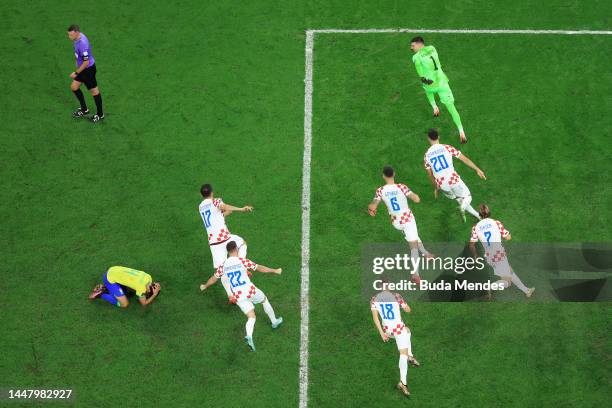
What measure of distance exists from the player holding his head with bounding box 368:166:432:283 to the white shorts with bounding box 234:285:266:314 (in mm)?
2546

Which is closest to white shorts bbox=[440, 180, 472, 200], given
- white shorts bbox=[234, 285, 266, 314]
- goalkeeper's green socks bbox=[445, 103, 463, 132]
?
goalkeeper's green socks bbox=[445, 103, 463, 132]

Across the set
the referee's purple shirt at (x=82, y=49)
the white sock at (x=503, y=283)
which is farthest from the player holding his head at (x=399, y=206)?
the referee's purple shirt at (x=82, y=49)

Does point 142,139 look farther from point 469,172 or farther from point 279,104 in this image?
point 469,172

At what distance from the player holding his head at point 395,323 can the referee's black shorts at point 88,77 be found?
764 cm

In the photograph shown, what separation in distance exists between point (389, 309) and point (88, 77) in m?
7.98

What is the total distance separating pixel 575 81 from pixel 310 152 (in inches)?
240

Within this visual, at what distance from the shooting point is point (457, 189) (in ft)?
50.2

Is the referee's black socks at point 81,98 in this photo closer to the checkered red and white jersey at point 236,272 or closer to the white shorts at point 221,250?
the white shorts at point 221,250

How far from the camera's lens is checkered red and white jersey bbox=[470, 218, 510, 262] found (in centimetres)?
1433

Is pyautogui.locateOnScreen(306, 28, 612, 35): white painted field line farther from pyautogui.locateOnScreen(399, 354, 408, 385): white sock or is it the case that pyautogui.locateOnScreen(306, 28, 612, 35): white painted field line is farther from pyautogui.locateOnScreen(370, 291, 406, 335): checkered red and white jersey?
pyautogui.locateOnScreen(399, 354, 408, 385): white sock

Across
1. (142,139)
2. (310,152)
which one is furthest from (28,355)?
(310,152)

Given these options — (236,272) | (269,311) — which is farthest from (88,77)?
(269,311)

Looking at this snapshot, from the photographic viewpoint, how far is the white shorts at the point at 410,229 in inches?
582

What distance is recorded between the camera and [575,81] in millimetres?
18062
